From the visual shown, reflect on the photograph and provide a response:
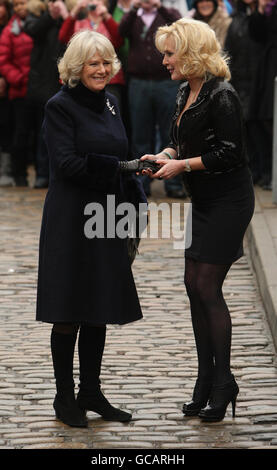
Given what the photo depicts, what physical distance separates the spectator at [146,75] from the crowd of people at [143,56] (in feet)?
0.04

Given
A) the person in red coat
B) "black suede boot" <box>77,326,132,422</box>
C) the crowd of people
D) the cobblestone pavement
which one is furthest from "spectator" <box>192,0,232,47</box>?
"black suede boot" <box>77,326,132,422</box>

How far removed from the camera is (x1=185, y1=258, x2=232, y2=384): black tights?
20.2 feet

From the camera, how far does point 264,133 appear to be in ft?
44.4

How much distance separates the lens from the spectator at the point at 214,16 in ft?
44.3

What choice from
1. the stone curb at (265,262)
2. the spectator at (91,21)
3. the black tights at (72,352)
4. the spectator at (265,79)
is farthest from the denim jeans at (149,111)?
the black tights at (72,352)

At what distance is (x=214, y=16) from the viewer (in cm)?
1363

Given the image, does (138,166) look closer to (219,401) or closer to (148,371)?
(219,401)

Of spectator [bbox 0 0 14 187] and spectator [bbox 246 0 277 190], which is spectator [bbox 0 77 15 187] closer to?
spectator [bbox 0 0 14 187]

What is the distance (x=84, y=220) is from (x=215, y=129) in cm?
78

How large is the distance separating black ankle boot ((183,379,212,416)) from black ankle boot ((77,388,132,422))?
0.31 metres

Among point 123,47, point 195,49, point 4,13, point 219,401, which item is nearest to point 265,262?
point 219,401

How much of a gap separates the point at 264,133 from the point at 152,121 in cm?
126
